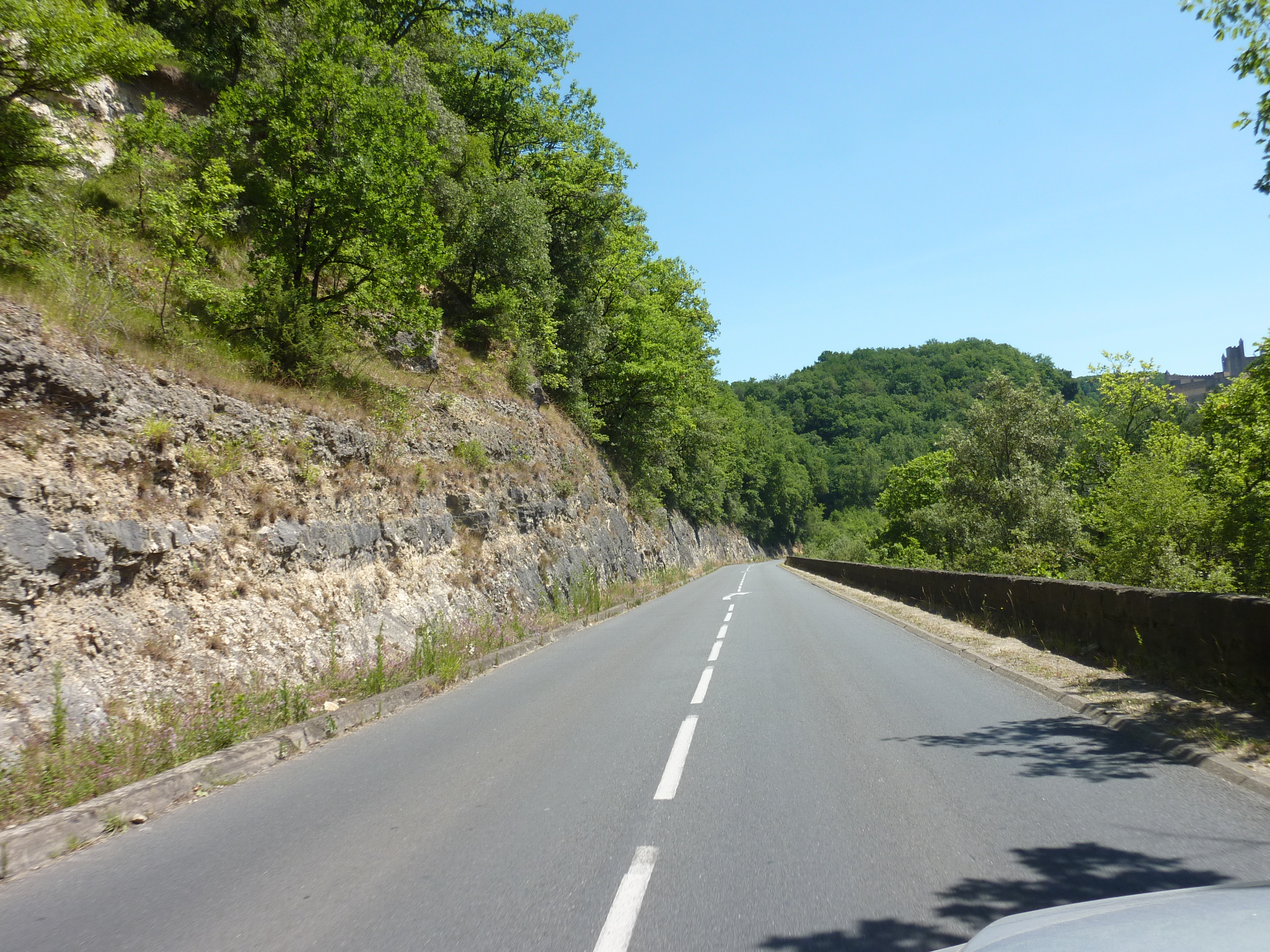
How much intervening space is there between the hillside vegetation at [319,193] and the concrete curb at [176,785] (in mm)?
5435

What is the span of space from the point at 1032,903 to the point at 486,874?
268 cm

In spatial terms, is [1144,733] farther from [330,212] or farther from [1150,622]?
[330,212]

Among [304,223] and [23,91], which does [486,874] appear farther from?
[304,223]

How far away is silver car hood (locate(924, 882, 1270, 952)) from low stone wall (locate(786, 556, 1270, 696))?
6158 millimetres

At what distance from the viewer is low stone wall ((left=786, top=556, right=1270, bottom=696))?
726cm

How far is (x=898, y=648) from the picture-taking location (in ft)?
43.0

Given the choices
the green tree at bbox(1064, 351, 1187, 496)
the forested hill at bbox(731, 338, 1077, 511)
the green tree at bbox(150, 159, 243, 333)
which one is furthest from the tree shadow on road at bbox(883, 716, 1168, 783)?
the forested hill at bbox(731, 338, 1077, 511)

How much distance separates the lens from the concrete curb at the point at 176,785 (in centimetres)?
453

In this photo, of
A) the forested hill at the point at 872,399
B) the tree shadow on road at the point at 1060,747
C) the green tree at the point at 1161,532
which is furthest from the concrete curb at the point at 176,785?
the forested hill at the point at 872,399

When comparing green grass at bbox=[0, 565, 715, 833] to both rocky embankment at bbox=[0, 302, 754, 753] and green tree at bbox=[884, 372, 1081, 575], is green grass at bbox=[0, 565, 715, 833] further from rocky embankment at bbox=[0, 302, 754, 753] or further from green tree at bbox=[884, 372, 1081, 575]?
green tree at bbox=[884, 372, 1081, 575]

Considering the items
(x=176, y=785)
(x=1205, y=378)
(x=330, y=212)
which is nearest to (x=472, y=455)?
(x=330, y=212)

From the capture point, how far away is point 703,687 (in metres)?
9.46

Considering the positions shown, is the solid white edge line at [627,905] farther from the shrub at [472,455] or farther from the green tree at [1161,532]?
the green tree at [1161,532]

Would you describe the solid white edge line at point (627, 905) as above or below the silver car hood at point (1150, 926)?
below
